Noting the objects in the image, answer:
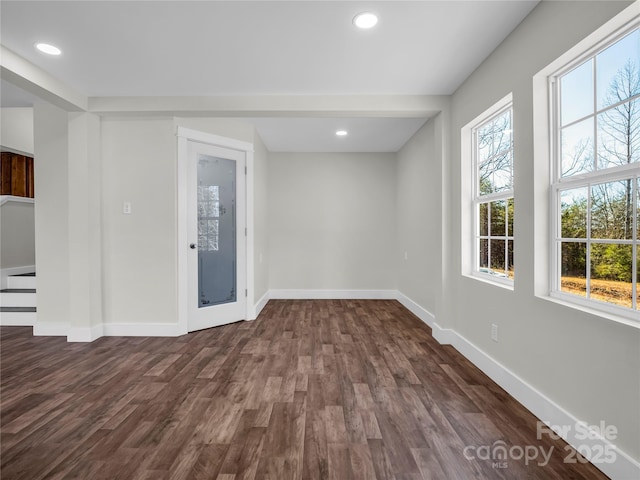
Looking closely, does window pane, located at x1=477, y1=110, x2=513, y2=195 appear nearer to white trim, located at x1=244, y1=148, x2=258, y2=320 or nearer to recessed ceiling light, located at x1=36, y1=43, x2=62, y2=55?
white trim, located at x1=244, y1=148, x2=258, y2=320

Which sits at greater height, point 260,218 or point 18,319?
point 260,218

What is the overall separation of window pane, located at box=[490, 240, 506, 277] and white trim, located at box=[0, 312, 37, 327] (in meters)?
5.12

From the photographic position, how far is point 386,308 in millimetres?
4977

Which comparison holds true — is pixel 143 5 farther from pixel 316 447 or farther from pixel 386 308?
pixel 386 308

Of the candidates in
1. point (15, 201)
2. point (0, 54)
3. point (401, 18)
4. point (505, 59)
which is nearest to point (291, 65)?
point (401, 18)

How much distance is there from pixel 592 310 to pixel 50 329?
15.8ft

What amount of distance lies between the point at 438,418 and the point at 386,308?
119 inches

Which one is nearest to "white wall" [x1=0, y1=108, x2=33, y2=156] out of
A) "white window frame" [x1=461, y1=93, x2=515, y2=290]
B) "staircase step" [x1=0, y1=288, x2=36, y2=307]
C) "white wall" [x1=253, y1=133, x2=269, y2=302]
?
"staircase step" [x1=0, y1=288, x2=36, y2=307]

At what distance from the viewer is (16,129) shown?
15.6 ft

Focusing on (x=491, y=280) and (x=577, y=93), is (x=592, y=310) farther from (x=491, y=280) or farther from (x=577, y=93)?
(x=577, y=93)

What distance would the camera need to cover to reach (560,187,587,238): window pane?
5.89ft

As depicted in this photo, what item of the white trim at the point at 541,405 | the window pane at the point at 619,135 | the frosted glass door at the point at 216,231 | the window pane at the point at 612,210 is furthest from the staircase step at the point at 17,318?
the window pane at the point at 619,135

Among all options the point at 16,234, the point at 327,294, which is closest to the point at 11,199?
the point at 16,234

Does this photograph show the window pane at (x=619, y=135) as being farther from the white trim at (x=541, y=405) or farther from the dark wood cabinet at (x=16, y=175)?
the dark wood cabinet at (x=16, y=175)
